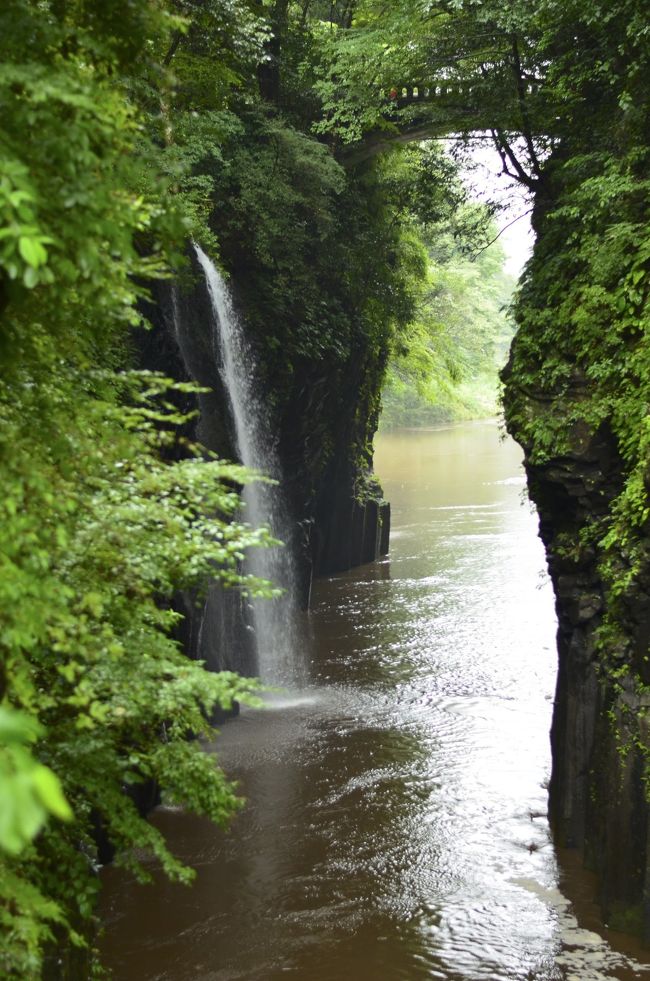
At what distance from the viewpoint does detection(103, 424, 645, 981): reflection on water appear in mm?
8133

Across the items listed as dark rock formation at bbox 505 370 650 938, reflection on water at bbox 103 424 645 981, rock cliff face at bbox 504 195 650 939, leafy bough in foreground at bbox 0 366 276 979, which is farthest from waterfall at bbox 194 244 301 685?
leafy bough in foreground at bbox 0 366 276 979

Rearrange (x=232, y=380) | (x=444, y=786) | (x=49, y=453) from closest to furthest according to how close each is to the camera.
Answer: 1. (x=49, y=453)
2. (x=444, y=786)
3. (x=232, y=380)

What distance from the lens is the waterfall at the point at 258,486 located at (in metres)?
15.2

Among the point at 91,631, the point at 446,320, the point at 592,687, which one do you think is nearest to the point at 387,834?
the point at 592,687

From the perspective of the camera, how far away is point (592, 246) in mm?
9836

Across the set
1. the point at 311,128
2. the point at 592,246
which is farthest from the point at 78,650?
the point at 311,128

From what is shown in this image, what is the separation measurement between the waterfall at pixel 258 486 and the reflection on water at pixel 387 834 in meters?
0.73

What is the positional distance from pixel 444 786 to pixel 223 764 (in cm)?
289

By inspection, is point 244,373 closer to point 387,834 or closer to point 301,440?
point 301,440

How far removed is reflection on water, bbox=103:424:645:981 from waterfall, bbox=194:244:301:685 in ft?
2.39

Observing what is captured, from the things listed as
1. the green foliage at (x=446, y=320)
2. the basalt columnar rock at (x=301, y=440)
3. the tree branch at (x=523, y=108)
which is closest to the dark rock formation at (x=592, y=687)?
the green foliage at (x=446, y=320)

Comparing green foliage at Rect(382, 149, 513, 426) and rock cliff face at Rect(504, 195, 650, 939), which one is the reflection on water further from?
green foliage at Rect(382, 149, 513, 426)

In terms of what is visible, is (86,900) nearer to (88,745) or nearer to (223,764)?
(88,745)

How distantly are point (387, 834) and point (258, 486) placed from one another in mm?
8108
